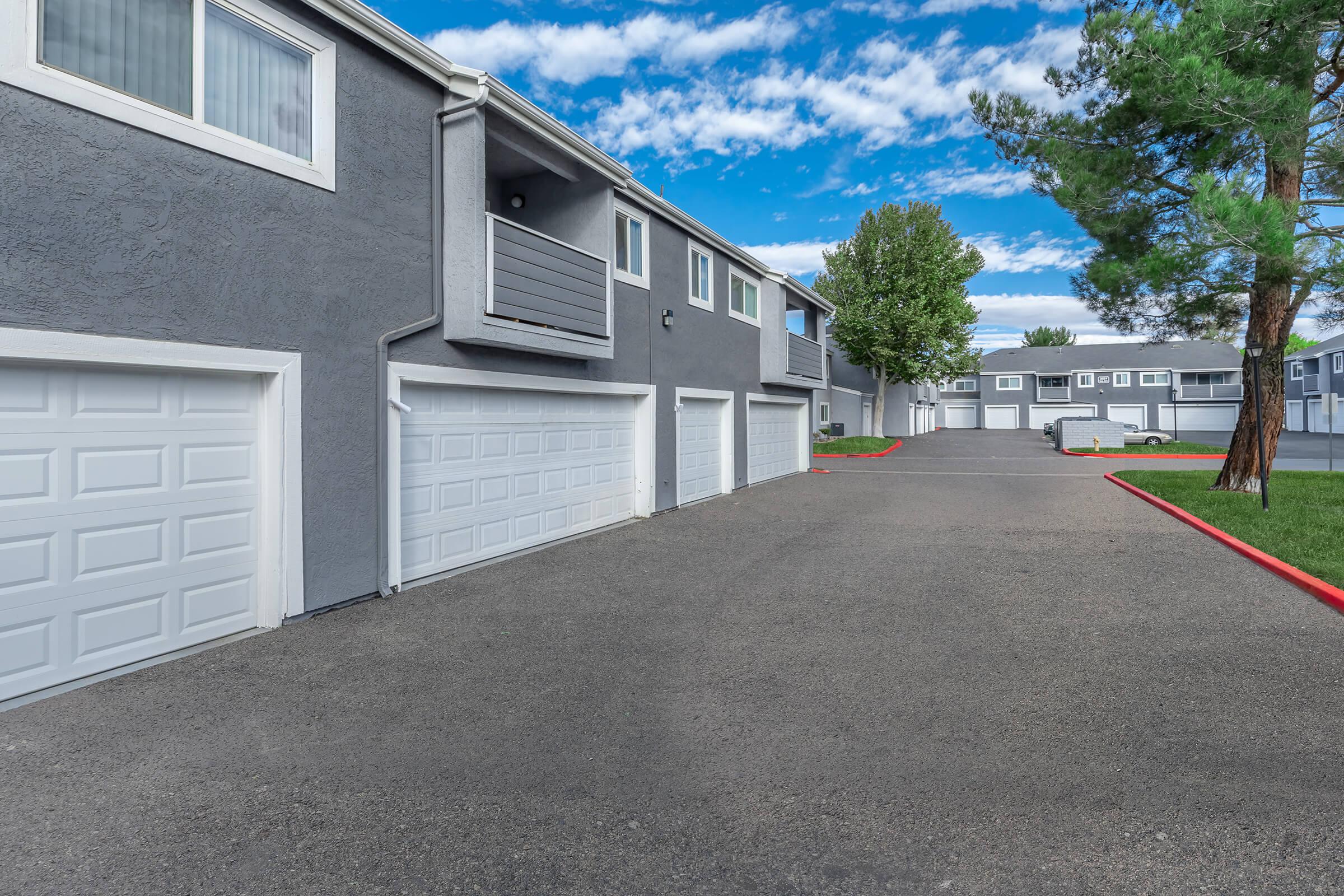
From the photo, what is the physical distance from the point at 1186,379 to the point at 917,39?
1853 inches

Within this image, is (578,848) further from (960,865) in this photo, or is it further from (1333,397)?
(1333,397)

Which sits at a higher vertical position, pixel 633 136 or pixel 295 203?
pixel 633 136

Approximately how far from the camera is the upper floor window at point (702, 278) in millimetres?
12953

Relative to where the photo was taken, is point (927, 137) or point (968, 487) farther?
point (927, 137)

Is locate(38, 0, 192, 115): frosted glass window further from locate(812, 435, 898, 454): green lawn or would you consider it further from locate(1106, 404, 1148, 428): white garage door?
locate(1106, 404, 1148, 428): white garage door

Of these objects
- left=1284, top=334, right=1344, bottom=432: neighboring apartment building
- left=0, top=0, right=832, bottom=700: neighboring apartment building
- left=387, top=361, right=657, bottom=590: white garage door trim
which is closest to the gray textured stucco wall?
left=0, top=0, right=832, bottom=700: neighboring apartment building

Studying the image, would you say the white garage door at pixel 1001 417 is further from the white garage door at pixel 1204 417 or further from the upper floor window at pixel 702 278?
the upper floor window at pixel 702 278

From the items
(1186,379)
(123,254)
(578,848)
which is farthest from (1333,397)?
(1186,379)

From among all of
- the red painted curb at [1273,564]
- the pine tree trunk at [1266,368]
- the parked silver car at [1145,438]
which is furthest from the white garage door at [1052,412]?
the red painted curb at [1273,564]

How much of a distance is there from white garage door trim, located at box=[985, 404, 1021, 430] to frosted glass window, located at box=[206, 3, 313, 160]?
54.2 metres

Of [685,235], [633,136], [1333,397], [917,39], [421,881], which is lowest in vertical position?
[421,881]

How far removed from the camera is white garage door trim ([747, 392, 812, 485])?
15.5m

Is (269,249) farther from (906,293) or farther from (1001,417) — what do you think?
(1001,417)

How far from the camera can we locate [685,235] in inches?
491
